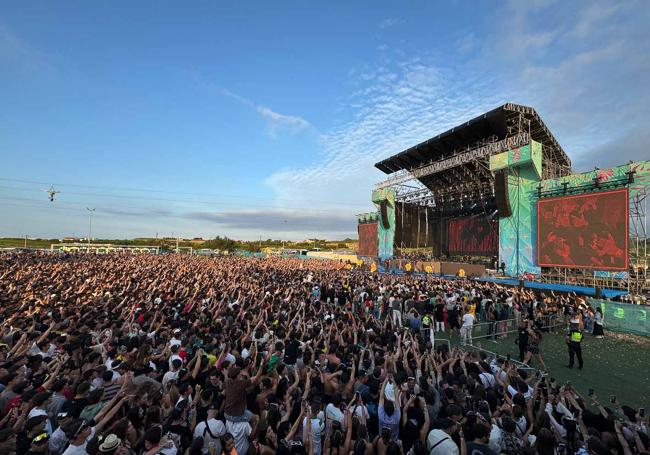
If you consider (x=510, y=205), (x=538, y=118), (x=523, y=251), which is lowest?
(x=523, y=251)

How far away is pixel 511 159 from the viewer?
76.2 ft

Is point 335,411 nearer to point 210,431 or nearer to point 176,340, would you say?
point 210,431

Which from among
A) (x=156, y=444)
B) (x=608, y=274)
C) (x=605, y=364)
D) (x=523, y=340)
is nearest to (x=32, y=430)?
(x=156, y=444)

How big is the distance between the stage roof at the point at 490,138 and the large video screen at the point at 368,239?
9.14m

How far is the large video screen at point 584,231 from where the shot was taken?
712 inches

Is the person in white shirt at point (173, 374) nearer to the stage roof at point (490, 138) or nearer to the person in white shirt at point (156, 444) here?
the person in white shirt at point (156, 444)

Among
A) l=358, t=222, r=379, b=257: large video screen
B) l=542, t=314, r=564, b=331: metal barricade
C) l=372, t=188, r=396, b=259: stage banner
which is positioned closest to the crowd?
l=542, t=314, r=564, b=331: metal barricade

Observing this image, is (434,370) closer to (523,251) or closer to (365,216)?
(523,251)

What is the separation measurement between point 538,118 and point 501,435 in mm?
29482

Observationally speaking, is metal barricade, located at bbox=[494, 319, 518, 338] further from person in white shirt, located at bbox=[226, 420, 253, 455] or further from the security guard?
person in white shirt, located at bbox=[226, 420, 253, 455]

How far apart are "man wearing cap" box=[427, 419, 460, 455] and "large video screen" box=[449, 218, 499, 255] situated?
2874 centimetres

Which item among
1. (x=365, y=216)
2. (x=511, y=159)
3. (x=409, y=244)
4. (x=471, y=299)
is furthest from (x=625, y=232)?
(x=365, y=216)

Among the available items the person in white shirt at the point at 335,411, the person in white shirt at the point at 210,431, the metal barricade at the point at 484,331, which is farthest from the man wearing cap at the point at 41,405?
the metal barricade at the point at 484,331

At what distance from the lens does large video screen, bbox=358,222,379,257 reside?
4259cm
